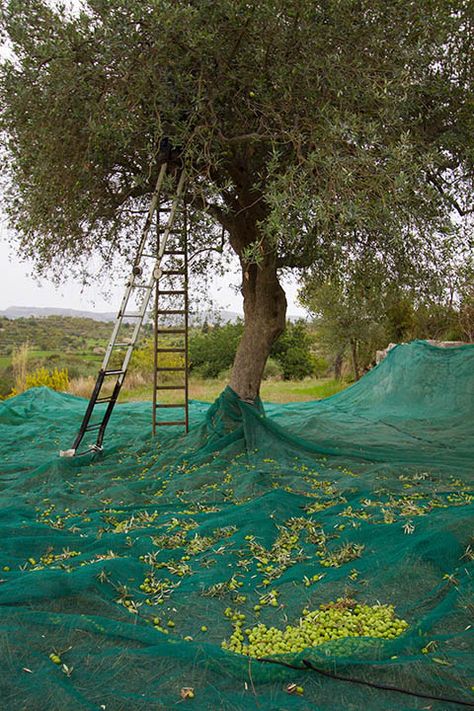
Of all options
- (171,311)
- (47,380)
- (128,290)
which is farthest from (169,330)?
(47,380)

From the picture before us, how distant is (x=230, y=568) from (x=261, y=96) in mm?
5034

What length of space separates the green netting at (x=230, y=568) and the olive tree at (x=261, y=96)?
263 cm

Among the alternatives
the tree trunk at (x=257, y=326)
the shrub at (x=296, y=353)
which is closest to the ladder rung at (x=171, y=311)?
the tree trunk at (x=257, y=326)

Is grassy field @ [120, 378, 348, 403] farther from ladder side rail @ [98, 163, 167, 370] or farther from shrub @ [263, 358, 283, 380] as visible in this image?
ladder side rail @ [98, 163, 167, 370]

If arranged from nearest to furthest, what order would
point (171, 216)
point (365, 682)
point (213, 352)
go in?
1. point (365, 682)
2. point (171, 216)
3. point (213, 352)

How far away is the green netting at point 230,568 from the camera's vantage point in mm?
2922

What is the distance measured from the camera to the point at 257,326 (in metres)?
9.40

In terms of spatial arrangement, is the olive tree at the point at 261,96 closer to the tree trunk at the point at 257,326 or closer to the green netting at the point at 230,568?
the tree trunk at the point at 257,326

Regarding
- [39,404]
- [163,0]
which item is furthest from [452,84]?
[39,404]

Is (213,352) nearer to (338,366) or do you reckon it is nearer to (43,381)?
(338,366)

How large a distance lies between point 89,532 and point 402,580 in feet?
8.66

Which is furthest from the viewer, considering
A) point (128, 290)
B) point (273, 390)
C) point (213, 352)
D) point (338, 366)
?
point (213, 352)

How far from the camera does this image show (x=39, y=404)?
13.2 meters

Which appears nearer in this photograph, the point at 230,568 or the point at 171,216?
the point at 230,568
